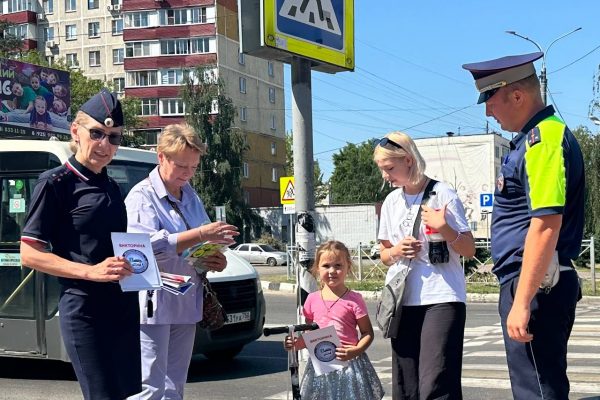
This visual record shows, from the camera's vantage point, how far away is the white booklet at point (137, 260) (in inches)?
141

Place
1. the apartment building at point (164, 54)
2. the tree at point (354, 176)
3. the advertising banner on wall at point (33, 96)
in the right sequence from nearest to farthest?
1. the advertising banner on wall at point (33, 96)
2. the apartment building at point (164, 54)
3. the tree at point (354, 176)

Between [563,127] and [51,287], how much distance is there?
5.65m

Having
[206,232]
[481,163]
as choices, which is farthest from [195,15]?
[206,232]

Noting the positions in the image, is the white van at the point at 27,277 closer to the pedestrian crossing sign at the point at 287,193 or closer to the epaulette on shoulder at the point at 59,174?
the epaulette on shoulder at the point at 59,174

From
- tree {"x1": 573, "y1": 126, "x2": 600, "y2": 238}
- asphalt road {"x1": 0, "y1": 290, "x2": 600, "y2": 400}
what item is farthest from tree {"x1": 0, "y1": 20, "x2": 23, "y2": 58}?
asphalt road {"x1": 0, "y1": 290, "x2": 600, "y2": 400}

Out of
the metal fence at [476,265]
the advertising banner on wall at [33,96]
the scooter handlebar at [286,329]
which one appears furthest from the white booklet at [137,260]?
the advertising banner on wall at [33,96]

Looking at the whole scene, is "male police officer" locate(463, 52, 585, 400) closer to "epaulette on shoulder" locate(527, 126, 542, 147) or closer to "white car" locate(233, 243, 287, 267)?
"epaulette on shoulder" locate(527, 126, 542, 147)

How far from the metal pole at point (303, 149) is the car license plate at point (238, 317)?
3.20 meters

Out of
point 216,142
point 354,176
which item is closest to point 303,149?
point 216,142

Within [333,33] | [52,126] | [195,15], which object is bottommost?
[333,33]

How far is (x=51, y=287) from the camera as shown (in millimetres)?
7625

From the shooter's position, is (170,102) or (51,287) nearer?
(51,287)

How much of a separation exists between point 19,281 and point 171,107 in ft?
197

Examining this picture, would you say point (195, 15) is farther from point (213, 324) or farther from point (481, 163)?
point (213, 324)
